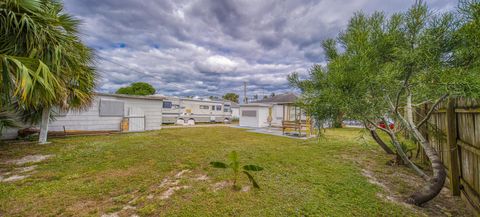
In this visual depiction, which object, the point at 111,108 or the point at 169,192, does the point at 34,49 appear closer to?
the point at 169,192

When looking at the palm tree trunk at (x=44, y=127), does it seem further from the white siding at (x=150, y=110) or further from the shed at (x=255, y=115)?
the shed at (x=255, y=115)

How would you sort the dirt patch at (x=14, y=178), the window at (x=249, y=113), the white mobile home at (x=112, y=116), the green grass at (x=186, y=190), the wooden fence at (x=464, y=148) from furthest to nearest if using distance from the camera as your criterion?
1. the window at (x=249, y=113)
2. the white mobile home at (x=112, y=116)
3. the dirt patch at (x=14, y=178)
4. the green grass at (x=186, y=190)
5. the wooden fence at (x=464, y=148)

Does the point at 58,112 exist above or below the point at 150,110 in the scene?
below

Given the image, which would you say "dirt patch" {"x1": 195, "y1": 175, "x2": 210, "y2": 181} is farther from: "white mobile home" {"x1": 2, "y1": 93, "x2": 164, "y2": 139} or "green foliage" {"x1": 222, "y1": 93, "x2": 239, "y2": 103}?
"green foliage" {"x1": 222, "y1": 93, "x2": 239, "y2": 103}

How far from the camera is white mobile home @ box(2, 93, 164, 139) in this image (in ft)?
30.6

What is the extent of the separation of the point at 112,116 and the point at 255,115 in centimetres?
1119

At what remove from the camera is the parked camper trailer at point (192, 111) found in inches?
728

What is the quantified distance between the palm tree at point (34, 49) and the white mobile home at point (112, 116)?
16.7ft

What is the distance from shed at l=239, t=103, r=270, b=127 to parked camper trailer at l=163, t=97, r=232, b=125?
224 inches

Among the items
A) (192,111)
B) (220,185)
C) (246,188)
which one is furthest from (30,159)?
(192,111)

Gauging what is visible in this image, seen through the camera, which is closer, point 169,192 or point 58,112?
point 169,192

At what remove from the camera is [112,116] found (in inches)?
438

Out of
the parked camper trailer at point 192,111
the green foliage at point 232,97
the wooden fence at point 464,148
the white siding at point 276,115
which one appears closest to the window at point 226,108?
the parked camper trailer at point 192,111

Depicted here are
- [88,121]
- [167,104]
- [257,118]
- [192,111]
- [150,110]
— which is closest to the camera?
[88,121]
